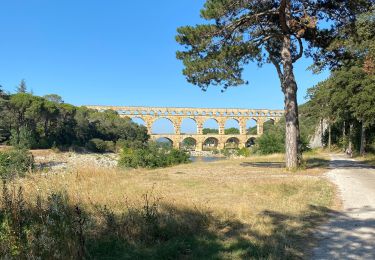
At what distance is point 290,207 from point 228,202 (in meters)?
1.15

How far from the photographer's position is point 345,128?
3841cm

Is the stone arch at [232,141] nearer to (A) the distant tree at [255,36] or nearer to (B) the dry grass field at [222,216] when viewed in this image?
(A) the distant tree at [255,36]

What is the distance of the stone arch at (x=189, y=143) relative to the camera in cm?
9619

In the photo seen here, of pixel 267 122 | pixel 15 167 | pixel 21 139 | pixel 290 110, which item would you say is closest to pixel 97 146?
pixel 21 139

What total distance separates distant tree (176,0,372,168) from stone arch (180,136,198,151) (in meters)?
78.4

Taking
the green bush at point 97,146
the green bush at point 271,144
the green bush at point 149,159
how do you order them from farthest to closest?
the green bush at point 97,146, the green bush at point 271,144, the green bush at point 149,159

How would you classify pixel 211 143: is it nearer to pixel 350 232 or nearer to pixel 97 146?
pixel 97 146

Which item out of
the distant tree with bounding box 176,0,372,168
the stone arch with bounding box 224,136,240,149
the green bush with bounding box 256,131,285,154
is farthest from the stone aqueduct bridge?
the distant tree with bounding box 176,0,372,168

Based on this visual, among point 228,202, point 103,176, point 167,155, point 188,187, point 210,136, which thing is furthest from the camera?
point 210,136

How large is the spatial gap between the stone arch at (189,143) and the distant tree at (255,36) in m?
78.4

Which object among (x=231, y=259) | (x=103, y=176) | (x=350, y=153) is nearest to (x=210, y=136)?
(x=350, y=153)

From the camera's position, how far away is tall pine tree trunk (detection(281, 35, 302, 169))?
47.7 ft

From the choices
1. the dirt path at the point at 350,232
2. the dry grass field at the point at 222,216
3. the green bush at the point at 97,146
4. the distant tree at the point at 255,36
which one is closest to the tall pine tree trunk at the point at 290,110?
the distant tree at the point at 255,36

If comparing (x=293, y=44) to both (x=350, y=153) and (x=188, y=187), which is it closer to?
(x=188, y=187)
